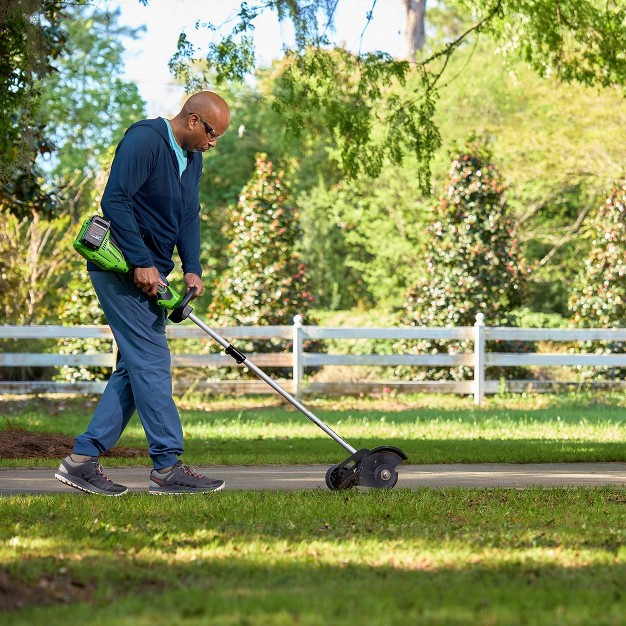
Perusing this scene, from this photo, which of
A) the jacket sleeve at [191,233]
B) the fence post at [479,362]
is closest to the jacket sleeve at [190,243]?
the jacket sleeve at [191,233]

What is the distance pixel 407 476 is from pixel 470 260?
1094cm

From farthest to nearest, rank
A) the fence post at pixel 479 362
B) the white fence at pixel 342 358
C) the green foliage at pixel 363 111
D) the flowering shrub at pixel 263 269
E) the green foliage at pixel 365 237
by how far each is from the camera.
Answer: the green foliage at pixel 365 237, the flowering shrub at pixel 263 269, the fence post at pixel 479 362, the white fence at pixel 342 358, the green foliage at pixel 363 111

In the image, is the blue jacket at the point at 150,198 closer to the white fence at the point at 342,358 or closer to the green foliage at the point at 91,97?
the white fence at the point at 342,358

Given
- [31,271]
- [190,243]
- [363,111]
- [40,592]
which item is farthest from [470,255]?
[40,592]

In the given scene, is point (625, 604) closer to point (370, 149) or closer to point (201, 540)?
point (201, 540)

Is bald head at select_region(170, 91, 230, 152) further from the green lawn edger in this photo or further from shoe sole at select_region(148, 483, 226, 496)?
shoe sole at select_region(148, 483, 226, 496)

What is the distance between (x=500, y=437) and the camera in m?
11.4

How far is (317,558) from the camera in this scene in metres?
4.58

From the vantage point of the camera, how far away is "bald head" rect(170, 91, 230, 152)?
6.29 metres

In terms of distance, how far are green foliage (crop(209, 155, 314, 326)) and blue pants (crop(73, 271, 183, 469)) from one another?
11.4 m

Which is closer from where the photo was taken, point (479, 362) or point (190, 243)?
point (190, 243)

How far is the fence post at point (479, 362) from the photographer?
16.1m

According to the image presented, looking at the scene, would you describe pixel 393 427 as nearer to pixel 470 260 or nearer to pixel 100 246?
pixel 470 260

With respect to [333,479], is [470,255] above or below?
above
